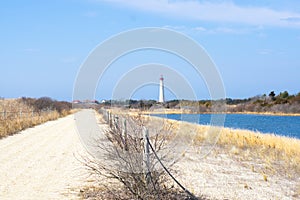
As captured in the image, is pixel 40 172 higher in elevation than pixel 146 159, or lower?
lower

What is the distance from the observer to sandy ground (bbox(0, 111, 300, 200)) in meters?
9.95

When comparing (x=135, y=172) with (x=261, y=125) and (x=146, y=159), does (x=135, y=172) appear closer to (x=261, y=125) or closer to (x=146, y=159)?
(x=146, y=159)

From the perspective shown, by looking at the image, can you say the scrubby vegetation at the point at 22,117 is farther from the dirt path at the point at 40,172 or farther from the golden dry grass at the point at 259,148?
the golden dry grass at the point at 259,148

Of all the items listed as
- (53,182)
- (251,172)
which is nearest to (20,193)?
(53,182)

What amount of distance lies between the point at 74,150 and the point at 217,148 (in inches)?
243

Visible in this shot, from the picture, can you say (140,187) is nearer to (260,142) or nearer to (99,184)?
(99,184)

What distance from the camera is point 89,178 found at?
11.4 metres

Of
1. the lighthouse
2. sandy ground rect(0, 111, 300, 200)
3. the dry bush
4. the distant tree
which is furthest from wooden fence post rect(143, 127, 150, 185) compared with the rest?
the distant tree

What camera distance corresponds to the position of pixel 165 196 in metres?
8.45

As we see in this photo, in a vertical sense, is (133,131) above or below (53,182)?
above

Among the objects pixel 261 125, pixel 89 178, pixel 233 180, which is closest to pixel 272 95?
pixel 261 125

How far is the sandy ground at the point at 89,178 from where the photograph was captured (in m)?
9.95

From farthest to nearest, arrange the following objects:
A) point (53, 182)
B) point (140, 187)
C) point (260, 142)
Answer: point (260, 142)
point (53, 182)
point (140, 187)

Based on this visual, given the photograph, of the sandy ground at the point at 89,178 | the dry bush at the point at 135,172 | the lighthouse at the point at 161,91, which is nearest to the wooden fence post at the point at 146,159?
the dry bush at the point at 135,172
